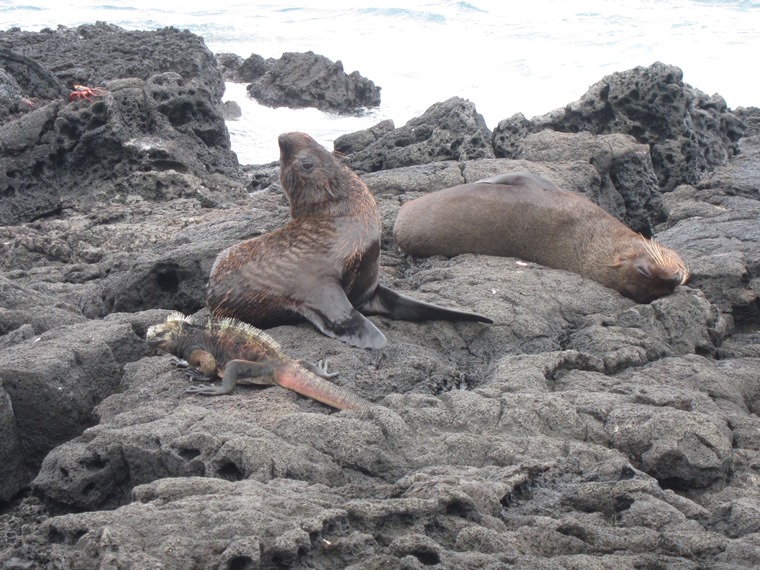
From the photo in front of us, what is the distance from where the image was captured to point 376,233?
6914 millimetres

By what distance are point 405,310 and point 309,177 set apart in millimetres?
1196

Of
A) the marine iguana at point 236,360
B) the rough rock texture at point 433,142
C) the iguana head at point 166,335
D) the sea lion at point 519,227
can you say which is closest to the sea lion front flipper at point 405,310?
the marine iguana at point 236,360

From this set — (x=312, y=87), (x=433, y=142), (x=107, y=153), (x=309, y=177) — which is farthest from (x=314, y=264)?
(x=312, y=87)

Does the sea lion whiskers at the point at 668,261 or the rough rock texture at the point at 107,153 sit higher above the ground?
the sea lion whiskers at the point at 668,261

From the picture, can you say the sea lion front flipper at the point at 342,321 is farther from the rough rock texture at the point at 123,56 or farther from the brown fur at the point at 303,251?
the rough rock texture at the point at 123,56

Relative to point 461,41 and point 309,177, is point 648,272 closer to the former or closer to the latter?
point 309,177

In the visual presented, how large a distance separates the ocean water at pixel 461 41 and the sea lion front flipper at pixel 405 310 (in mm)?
13254

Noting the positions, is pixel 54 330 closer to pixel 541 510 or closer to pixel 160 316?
pixel 160 316

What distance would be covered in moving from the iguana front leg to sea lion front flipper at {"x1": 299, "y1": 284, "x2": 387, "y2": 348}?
0.86 meters

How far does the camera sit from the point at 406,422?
4.67 m

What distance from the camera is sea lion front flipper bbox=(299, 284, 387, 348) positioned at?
19.7 feet

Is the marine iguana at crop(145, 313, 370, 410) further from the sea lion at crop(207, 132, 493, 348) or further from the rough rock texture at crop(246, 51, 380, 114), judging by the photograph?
the rough rock texture at crop(246, 51, 380, 114)

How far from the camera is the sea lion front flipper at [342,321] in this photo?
6000 millimetres

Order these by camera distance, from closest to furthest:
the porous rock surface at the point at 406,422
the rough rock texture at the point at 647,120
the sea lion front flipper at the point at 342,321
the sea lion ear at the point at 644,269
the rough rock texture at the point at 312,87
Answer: the porous rock surface at the point at 406,422 < the sea lion front flipper at the point at 342,321 < the sea lion ear at the point at 644,269 < the rough rock texture at the point at 647,120 < the rough rock texture at the point at 312,87
